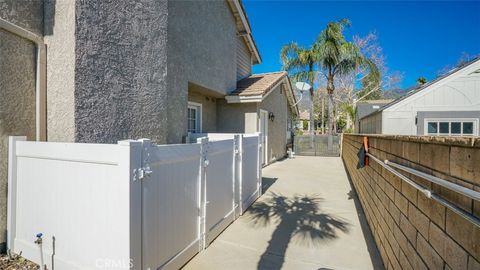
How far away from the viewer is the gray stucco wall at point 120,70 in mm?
3707

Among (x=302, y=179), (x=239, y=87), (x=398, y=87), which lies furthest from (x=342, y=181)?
(x=398, y=87)

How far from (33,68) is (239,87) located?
835 centimetres

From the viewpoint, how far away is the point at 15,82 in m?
3.41

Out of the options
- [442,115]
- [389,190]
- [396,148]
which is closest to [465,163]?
[396,148]

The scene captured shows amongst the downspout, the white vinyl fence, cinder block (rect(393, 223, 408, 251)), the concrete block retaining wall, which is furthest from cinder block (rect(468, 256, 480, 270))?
the downspout

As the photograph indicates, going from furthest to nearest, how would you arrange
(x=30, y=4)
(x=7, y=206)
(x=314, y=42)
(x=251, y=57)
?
(x=314, y=42), (x=251, y=57), (x=30, y=4), (x=7, y=206)

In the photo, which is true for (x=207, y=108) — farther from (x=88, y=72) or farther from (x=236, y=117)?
(x=88, y=72)

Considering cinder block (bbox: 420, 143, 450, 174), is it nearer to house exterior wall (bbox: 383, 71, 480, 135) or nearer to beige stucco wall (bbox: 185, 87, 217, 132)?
beige stucco wall (bbox: 185, 87, 217, 132)

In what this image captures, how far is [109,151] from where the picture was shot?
2.53 metres

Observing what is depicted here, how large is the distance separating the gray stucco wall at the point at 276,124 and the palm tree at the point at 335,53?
172 inches

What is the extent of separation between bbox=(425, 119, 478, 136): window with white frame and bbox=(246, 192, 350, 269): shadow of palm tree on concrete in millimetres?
7249

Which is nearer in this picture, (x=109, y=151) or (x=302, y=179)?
(x=109, y=151)

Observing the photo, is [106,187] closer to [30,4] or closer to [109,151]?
[109,151]

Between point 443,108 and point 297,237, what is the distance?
10031mm
